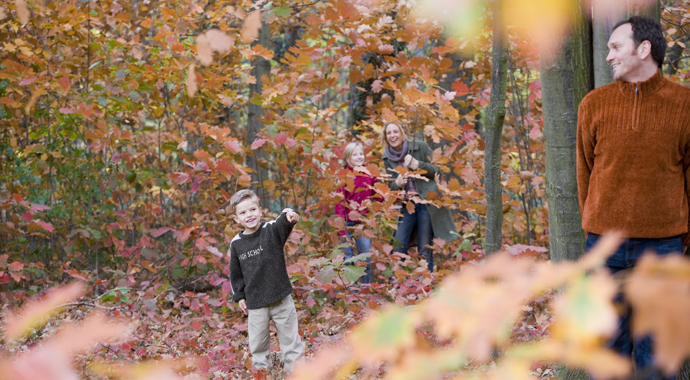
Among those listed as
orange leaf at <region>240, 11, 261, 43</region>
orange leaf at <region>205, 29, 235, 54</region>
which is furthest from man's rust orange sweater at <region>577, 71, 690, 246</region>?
orange leaf at <region>205, 29, 235, 54</region>

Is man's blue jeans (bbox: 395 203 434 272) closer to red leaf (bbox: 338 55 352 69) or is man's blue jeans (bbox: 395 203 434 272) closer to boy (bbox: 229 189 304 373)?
red leaf (bbox: 338 55 352 69)

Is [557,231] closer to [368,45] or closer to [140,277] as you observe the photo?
[368,45]

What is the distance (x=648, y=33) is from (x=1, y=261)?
5.43 m

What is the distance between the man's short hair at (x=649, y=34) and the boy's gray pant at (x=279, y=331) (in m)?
2.53

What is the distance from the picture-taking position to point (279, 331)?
140 inches

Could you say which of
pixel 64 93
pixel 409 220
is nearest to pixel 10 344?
pixel 64 93

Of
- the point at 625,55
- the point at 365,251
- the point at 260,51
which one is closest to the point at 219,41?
the point at 625,55

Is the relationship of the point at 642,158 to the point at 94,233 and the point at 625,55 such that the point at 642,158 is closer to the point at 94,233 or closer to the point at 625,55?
the point at 625,55

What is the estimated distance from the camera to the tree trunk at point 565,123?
2648 millimetres

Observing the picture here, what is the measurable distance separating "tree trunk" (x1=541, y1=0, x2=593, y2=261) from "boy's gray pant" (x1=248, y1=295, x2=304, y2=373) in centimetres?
175

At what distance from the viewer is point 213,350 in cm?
420

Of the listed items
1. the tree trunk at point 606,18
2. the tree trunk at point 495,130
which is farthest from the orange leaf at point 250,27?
the tree trunk at point 606,18

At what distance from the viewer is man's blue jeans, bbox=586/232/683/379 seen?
91.4 inches

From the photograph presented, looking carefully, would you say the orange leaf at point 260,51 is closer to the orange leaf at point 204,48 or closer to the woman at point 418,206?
the woman at point 418,206
